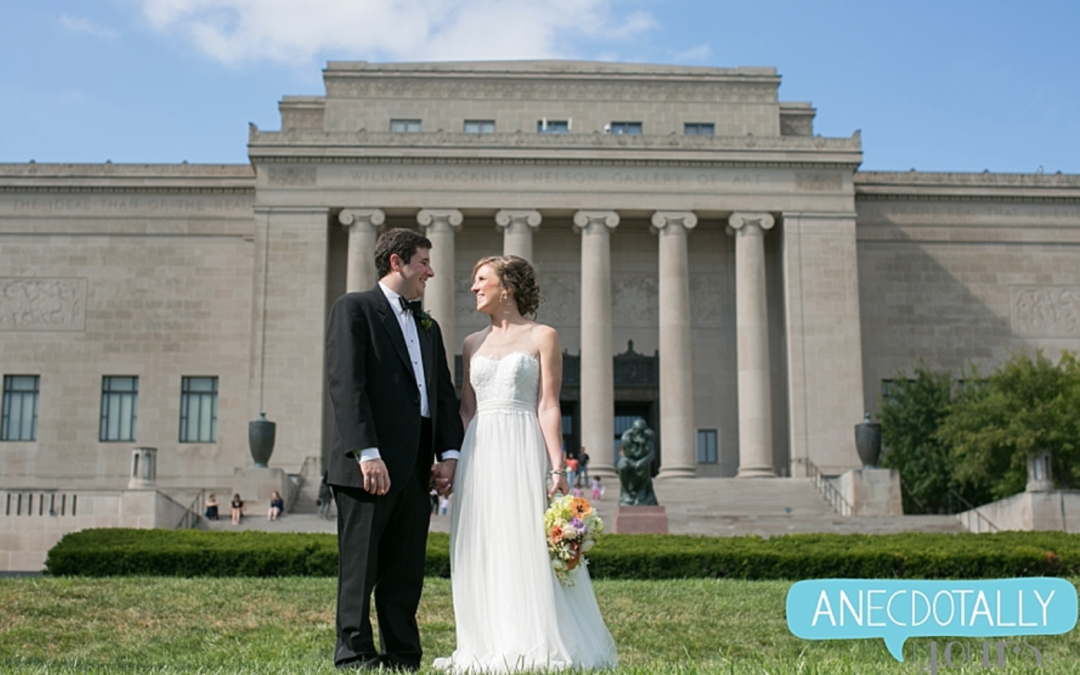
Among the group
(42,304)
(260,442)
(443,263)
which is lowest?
Result: (260,442)

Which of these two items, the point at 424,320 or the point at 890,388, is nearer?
the point at 424,320

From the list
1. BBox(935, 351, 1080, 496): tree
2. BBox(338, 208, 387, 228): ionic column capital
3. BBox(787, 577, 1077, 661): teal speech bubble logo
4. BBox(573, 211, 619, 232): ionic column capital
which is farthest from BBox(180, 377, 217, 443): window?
BBox(787, 577, 1077, 661): teal speech bubble logo

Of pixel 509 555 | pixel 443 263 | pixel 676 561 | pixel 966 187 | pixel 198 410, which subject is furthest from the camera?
pixel 966 187

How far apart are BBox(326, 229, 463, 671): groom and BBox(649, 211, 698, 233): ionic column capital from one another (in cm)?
3297

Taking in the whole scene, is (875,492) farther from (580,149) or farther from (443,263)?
(443,263)

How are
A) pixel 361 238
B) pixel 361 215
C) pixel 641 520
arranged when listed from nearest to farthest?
pixel 641 520 < pixel 361 238 < pixel 361 215

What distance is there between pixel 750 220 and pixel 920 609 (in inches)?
1413

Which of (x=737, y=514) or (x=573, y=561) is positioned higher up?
(x=573, y=561)

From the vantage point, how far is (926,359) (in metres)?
42.5

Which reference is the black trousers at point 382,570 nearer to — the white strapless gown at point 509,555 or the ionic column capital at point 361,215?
the white strapless gown at point 509,555

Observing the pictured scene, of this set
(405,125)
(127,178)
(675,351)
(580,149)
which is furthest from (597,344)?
(127,178)

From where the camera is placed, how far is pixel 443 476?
8.12m

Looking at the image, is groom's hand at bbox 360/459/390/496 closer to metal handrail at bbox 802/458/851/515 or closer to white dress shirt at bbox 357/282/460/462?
white dress shirt at bbox 357/282/460/462

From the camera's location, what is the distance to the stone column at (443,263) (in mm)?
40094
